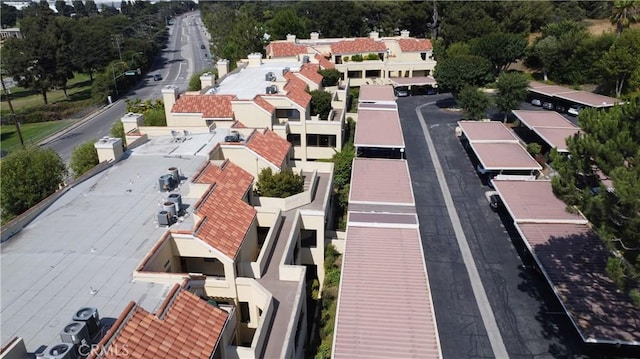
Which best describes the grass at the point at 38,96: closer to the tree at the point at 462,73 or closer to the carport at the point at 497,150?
the tree at the point at 462,73

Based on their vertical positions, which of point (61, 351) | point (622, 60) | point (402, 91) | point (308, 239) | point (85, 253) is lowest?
point (308, 239)

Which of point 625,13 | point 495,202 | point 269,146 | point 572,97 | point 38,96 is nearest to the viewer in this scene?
point 269,146

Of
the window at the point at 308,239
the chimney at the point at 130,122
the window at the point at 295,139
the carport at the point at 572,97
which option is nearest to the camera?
the window at the point at 308,239

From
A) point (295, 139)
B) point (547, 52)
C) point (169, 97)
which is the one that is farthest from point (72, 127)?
point (547, 52)

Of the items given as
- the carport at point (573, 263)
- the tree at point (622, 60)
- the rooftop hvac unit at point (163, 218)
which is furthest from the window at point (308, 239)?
the tree at point (622, 60)

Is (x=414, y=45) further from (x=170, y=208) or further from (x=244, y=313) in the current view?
(x=244, y=313)

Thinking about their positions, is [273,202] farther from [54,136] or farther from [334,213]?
[54,136]

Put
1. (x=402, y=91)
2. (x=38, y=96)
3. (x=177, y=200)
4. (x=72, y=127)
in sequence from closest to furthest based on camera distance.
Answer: (x=177, y=200) < (x=72, y=127) < (x=402, y=91) < (x=38, y=96)
